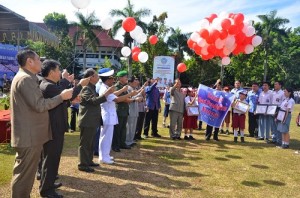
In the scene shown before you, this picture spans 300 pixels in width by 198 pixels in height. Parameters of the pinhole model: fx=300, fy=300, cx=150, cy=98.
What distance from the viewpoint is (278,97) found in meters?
9.98

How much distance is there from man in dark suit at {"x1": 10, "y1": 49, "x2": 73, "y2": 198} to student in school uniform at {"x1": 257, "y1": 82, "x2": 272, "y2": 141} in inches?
330

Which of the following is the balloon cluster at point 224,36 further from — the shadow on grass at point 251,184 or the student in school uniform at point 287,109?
the shadow on grass at point 251,184

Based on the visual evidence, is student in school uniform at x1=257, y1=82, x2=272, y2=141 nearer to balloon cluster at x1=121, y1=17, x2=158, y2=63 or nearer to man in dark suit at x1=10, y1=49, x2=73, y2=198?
balloon cluster at x1=121, y1=17, x2=158, y2=63

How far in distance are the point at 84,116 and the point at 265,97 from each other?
7.09 meters

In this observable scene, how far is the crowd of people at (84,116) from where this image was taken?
3.40m

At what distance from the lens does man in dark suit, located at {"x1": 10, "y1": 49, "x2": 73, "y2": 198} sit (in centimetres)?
334

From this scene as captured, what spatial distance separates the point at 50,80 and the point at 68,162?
8.38 ft

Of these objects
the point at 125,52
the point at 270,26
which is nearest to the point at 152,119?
the point at 125,52

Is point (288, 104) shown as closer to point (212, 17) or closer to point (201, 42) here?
point (201, 42)

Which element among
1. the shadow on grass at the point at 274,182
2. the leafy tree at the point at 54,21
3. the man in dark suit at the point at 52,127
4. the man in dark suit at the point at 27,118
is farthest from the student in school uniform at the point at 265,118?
the leafy tree at the point at 54,21

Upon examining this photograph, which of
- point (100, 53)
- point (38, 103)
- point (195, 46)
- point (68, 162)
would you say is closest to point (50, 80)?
point (38, 103)

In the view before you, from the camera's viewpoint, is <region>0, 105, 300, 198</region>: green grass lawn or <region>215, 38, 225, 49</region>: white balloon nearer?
<region>0, 105, 300, 198</region>: green grass lawn

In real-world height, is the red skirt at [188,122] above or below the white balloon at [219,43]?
below

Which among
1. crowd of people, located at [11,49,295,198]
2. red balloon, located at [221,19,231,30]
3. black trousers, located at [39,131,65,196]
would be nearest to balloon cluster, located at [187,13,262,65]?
red balloon, located at [221,19,231,30]
